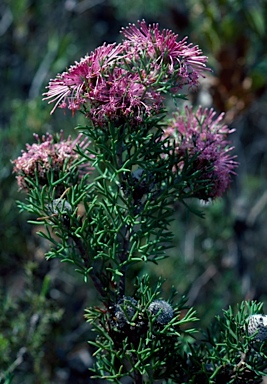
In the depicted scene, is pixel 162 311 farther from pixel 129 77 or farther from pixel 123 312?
pixel 129 77

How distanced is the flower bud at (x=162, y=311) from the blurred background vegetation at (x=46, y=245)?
0.51m

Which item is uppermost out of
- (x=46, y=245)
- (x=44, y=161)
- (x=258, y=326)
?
(x=44, y=161)

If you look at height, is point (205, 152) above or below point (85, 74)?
below

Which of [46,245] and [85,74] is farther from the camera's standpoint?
[46,245]

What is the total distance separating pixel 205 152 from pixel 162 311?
257 mm

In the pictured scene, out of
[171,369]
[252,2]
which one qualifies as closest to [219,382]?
[171,369]

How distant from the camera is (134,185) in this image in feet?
2.85

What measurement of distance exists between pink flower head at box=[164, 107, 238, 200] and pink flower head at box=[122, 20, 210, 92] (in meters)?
0.11

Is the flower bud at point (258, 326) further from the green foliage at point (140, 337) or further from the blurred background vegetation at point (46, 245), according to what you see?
the blurred background vegetation at point (46, 245)

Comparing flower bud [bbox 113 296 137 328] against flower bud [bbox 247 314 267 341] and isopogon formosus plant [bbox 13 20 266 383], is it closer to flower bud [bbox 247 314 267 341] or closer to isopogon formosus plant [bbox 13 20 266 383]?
isopogon formosus plant [bbox 13 20 266 383]

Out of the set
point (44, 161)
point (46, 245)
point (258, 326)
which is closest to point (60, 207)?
point (44, 161)

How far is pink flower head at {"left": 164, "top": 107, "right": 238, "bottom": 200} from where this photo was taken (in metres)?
0.88

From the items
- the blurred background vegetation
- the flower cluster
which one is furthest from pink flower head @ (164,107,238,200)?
the blurred background vegetation

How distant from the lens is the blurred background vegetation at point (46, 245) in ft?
5.32
